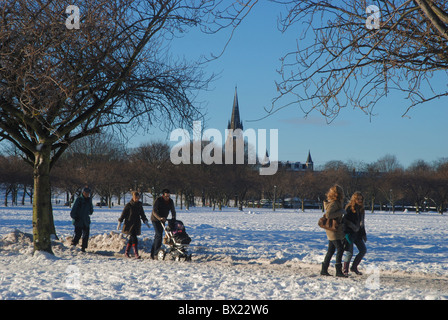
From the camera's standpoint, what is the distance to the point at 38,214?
38.8 ft

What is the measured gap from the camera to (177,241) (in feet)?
37.6

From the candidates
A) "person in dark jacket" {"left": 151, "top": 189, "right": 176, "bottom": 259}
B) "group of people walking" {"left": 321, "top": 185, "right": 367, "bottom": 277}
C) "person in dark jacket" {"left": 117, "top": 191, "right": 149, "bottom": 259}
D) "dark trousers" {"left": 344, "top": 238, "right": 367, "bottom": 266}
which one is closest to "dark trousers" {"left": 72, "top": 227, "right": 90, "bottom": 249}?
"person in dark jacket" {"left": 117, "top": 191, "right": 149, "bottom": 259}

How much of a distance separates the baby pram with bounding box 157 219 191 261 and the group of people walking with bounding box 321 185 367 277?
3.50 m

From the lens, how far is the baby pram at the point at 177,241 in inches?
451

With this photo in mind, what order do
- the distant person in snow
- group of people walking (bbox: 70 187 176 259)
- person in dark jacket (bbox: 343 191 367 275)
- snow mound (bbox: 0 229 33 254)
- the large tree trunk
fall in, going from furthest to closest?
snow mound (bbox: 0 229 33 254)
group of people walking (bbox: 70 187 176 259)
the large tree trunk
person in dark jacket (bbox: 343 191 367 275)
the distant person in snow

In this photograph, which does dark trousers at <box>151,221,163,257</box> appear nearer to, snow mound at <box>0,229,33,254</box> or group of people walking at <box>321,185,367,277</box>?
snow mound at <box>0,229,33,254</box>

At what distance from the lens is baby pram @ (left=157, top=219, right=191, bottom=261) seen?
1145cm

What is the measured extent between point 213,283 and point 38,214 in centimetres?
587

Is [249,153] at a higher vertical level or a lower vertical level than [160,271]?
higher

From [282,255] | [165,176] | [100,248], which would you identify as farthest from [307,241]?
[165,176]

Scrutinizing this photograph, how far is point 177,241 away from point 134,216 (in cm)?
158

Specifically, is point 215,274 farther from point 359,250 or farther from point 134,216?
point 134,216

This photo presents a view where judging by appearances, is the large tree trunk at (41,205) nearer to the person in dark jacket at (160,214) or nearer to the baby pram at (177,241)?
the person in dark jacket at (160,214)
